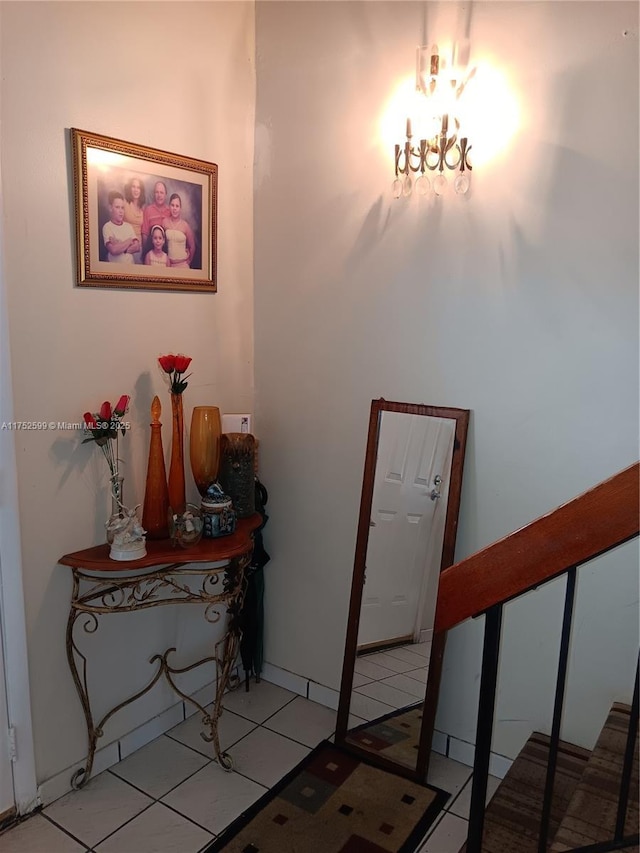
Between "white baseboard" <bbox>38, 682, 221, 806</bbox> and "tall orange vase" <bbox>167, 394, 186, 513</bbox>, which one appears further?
"tall orange vase" <bbox>167, 394, 186, 513</bbox>

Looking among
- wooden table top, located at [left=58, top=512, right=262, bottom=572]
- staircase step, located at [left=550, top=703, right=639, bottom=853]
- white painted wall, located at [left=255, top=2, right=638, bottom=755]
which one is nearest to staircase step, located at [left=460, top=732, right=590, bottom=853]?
white painted wall, located at [left=255, top=2, right=638, bottom=755]

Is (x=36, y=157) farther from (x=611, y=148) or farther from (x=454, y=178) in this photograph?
(x=611, y=148)

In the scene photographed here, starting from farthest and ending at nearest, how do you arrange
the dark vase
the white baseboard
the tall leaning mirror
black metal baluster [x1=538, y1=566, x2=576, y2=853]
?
1. the dark vase
2. the tall leaning mirror
3. the white baseboard
4. black metal baluster [x1=538, y1=566, x2=576, y2=853]

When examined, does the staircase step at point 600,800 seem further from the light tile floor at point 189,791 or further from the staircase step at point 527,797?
the light tile floor at point 189,791

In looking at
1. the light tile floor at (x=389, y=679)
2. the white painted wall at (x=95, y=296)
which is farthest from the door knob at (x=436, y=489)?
the white painted wall at (x=95, y=296)

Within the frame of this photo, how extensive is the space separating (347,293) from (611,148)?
0.94 meters

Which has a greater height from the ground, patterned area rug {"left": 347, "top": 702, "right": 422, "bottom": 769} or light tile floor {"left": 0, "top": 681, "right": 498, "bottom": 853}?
patterned area rug {"left": 347, "top": 702, "right": 422, "bottom": 769}

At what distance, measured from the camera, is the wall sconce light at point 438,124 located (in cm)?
203

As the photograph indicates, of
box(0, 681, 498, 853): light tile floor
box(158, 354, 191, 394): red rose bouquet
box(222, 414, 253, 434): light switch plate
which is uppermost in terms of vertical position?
box(158, 354, 191, 394): red rose bouquet

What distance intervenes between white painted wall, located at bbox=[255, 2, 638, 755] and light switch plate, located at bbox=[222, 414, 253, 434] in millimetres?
147

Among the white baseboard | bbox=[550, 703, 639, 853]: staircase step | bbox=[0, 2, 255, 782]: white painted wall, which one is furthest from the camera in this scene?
the white baseboard

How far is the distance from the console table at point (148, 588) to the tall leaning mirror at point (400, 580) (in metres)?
0.43

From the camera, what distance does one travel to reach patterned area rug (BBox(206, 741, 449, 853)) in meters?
1.96

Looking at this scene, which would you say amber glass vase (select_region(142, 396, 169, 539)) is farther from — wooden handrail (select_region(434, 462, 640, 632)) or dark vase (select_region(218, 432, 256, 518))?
wooden handrail (select_region(434, 462, 640, 632))
